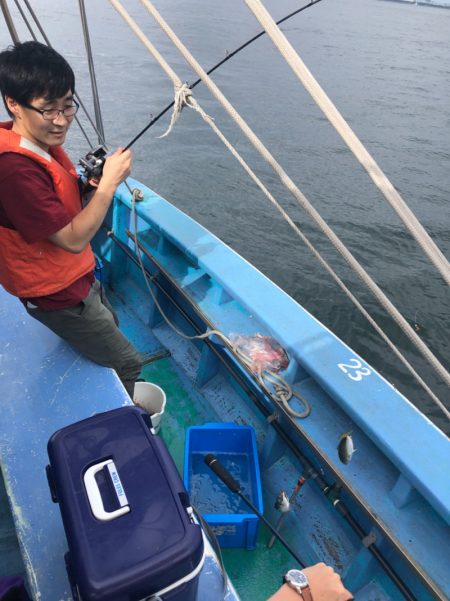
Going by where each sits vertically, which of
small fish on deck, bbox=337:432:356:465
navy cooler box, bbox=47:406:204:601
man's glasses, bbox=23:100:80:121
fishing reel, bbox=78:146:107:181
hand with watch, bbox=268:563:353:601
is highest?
man's glasses, bbox=23:100:80:121

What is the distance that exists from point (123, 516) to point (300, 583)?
1.81 ft

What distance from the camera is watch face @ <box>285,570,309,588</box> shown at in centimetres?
125

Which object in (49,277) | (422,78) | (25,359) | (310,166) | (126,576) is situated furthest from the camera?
(422,78)

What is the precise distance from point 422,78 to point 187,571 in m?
23.2

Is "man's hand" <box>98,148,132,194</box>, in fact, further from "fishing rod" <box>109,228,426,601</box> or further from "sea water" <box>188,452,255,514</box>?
"sea water" <box>188,452,255,514</box>

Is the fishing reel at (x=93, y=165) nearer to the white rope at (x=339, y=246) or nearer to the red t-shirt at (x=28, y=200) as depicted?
the red t-shirt at (x=28, y=200)

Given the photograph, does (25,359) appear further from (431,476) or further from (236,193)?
(236,193)

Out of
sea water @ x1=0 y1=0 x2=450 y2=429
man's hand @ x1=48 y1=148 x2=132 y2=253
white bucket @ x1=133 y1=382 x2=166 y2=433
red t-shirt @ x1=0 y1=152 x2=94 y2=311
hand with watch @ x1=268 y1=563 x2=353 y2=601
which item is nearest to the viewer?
hand with watch @ x1=268 y1=563 x2=353 y2=601

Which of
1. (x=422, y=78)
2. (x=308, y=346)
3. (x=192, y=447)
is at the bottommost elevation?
(x=192, y=447)

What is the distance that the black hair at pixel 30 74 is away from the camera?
155cm

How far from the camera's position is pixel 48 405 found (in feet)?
6.58

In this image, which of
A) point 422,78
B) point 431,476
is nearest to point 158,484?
point 431,476

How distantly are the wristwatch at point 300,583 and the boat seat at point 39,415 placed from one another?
12.1 inches

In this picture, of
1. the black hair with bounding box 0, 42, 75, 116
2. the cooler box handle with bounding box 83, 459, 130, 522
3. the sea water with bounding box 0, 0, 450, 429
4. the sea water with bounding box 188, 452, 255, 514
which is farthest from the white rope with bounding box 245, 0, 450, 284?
the sea water with bounding box 0, 0, 450, 429
